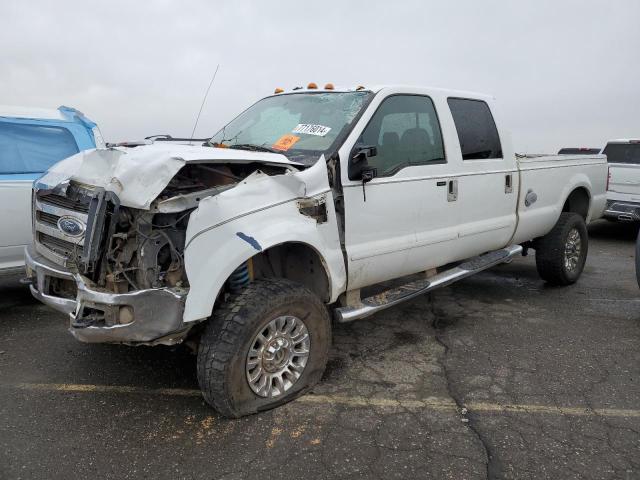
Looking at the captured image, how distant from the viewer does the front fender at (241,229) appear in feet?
9.07

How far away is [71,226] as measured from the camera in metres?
3.20

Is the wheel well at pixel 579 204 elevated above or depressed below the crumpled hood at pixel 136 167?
below

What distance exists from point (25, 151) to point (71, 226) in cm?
237

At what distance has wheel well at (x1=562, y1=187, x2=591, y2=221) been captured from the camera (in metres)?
6.18

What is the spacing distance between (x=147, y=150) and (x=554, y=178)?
4310 mm

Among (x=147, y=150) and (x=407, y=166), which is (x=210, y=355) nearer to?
(x=147, y=150)

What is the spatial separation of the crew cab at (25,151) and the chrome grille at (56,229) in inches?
55.7

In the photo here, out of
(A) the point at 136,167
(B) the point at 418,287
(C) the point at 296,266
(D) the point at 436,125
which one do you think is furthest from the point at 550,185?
(A) the point at 136,167

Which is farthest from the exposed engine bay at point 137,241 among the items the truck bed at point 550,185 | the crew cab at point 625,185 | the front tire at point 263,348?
the crew cab at point 625,185

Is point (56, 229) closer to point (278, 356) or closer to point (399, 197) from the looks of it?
point (278, 356)

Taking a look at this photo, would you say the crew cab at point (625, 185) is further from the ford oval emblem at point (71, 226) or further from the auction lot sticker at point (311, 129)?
the ford oval emblem at point (71, 226)

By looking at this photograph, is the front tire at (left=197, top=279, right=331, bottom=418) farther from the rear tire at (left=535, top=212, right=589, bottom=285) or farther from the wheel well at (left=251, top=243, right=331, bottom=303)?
the rear tire at (left=535, top=212, right=589, bottom=285)

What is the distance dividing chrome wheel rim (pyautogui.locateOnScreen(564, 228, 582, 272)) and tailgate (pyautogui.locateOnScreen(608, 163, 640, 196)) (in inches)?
145

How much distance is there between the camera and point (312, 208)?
328 cm
